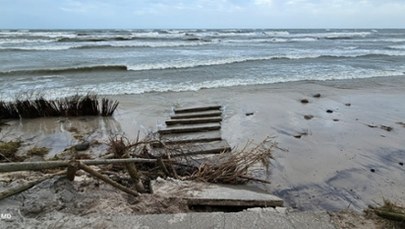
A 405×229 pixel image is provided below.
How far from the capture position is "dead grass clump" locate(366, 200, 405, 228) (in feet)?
10.8

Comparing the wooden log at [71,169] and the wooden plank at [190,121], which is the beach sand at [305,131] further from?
the wooden log at [71,169]

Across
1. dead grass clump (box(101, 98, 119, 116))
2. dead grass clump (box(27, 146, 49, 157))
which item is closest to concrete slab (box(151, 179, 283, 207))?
dead grass clump (box(27, 146, 49, 157))

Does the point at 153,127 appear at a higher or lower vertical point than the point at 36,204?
lower

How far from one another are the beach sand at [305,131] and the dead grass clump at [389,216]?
0.56 meters

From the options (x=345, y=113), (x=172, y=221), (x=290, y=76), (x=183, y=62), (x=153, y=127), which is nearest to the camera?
(x=172, y=221)

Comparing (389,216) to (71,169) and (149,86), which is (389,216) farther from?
(149,86)

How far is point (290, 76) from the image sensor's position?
49.3ft

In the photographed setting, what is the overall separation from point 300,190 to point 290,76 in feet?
36.1

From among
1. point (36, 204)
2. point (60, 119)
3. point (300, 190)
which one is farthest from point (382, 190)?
point (60, 119)

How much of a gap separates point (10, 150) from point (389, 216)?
5.62 meters

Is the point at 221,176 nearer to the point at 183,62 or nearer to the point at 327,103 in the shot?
the point at 327,103

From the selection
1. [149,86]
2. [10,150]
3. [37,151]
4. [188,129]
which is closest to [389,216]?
[188,129]

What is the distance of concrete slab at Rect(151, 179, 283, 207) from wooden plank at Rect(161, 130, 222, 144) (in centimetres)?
195

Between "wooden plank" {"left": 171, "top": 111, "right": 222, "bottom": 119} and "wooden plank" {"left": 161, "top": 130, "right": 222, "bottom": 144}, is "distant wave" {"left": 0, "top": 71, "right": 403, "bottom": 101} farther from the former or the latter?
"wooden plank" {"left": 161, "top": 130, "right": 222, "bottom": 144}
